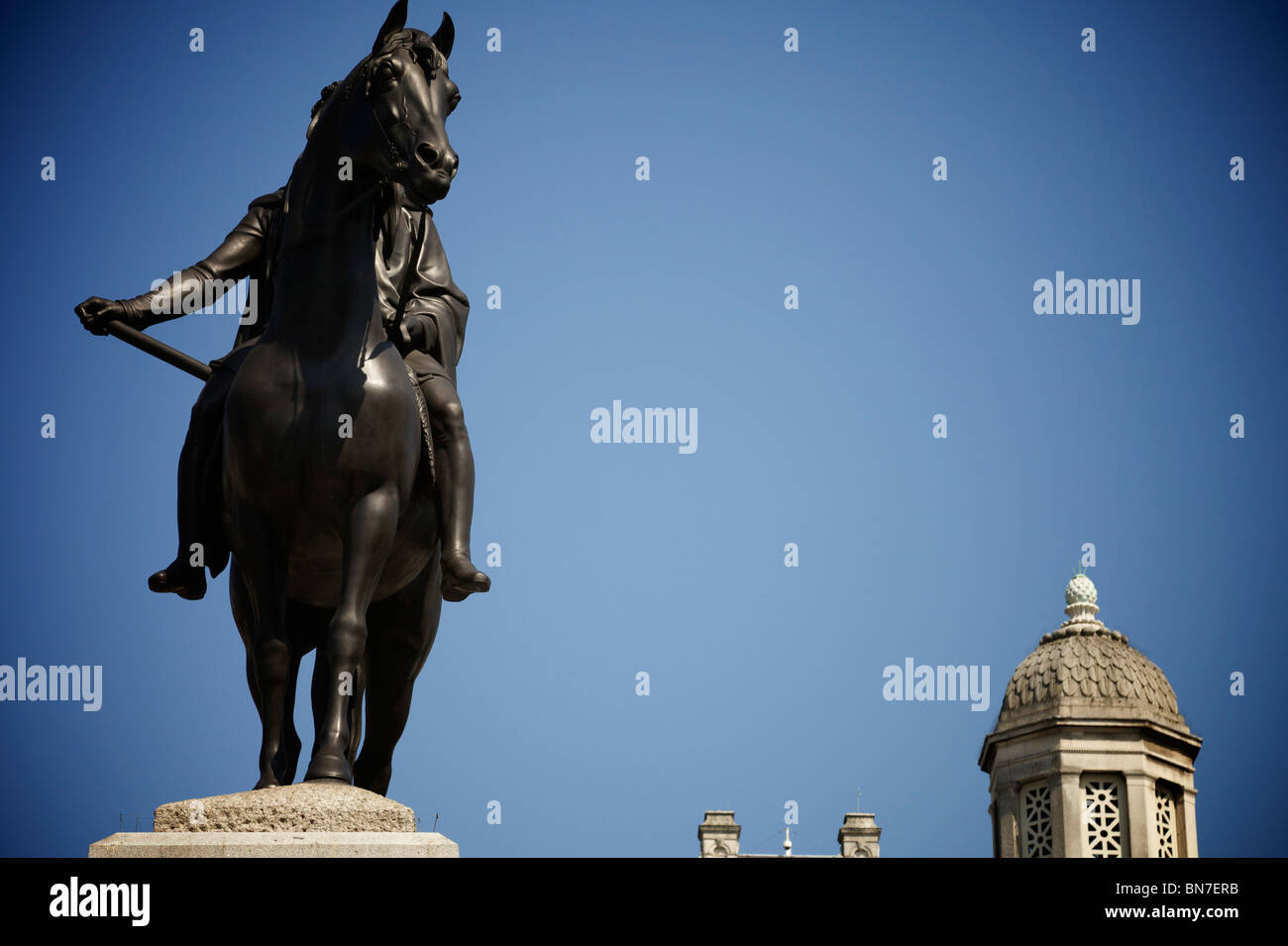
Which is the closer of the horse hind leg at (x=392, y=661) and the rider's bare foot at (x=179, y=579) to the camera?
the rider's bare foot at (x=179, y=579)

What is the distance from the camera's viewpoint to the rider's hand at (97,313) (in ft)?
42.2

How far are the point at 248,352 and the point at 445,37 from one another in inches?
90.5

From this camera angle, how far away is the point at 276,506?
12.2m

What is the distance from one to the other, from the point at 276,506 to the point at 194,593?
109cm

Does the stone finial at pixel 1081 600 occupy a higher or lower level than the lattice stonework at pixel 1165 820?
higher

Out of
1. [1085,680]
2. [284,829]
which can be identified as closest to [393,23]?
[284,829]

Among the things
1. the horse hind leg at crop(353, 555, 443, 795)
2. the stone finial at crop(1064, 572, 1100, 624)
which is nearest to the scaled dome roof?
the stone finial at crop(1064, 572, 1100, 624)

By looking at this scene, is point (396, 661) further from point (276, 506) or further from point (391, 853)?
point (391, 853)

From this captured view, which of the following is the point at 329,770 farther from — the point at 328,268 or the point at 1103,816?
the point at 1103,816

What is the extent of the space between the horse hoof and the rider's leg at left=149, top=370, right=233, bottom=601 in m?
1.64

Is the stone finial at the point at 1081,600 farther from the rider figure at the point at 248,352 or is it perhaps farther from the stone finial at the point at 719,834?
the rider figure at the point at 248,352

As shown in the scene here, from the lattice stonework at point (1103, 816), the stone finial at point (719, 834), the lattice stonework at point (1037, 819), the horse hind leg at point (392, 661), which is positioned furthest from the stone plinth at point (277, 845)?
the stone finial at point (719, 834)

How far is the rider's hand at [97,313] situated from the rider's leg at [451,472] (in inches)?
79.2
